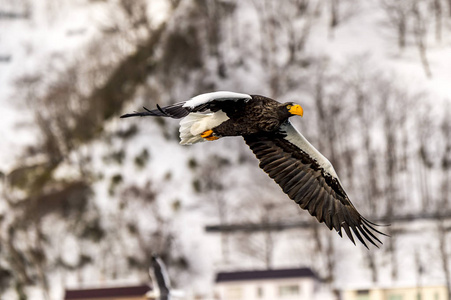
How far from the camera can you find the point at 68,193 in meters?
46.8

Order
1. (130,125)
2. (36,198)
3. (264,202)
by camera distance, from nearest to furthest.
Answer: (264,202) < (36,198) < (130,125)

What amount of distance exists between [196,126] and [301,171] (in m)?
1.42

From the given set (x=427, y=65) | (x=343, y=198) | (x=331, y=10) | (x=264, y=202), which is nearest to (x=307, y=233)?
(x=264, y=202)

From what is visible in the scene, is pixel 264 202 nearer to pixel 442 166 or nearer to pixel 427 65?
pixel 442 166

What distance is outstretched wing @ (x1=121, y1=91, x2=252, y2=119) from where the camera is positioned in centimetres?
1352

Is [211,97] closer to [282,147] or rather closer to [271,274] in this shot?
[282,147]

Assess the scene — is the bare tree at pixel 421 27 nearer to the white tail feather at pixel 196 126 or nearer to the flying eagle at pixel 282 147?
the flying eagle at pixel 282 147

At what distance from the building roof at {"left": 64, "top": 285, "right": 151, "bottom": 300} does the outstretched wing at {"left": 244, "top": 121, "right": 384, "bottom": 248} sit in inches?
807

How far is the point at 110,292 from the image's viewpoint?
116ft

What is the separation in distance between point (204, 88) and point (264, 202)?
10.4m

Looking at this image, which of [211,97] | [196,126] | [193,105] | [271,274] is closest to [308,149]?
[196,126]

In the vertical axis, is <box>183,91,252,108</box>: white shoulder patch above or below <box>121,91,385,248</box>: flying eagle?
above

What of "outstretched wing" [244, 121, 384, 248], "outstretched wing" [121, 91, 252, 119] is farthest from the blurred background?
"outstretched wing" [121, 91, 252, 119]

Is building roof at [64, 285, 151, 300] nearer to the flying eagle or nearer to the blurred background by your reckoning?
the blurred background
